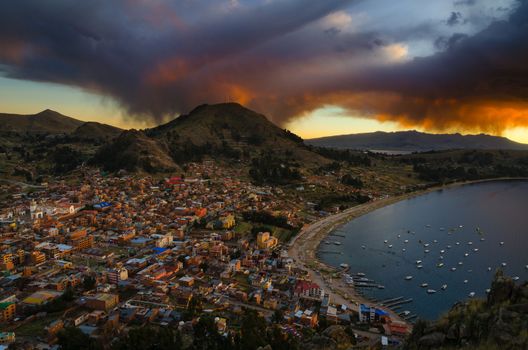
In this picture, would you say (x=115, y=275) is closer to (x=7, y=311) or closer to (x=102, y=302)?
(x=102, y=302)

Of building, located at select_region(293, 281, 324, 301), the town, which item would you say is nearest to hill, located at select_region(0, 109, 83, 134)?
the town

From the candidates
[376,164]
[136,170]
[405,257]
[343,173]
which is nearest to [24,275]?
[405,257]

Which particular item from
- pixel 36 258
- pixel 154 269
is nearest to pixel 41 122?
pixel 36 258

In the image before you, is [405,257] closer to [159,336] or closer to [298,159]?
[159,336]

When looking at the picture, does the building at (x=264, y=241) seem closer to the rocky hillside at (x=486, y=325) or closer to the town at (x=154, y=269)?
the town at (x=154, y=269)

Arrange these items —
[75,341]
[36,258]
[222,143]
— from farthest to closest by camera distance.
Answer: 1. [222,143]
2. [36,258]
3. [75,341]
